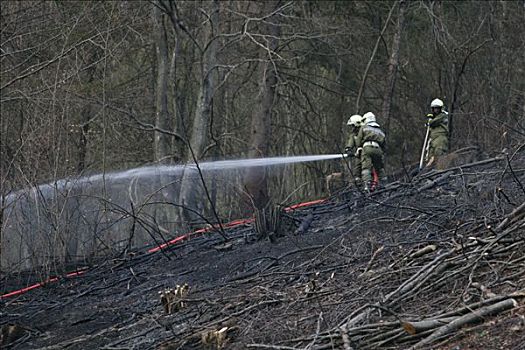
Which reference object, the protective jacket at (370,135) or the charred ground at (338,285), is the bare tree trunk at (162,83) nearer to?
the protective jacket at (370,135)

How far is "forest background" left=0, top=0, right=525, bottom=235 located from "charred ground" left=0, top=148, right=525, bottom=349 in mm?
4963

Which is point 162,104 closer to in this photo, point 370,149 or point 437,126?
point 370,149

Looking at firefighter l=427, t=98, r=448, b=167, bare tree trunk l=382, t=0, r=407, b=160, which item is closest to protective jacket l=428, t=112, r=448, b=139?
firefighter l=427, t=98, r=448, b=167

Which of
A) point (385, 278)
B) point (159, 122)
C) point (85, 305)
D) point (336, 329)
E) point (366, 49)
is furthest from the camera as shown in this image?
point (366, 49)

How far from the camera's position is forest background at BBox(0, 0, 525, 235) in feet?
63.2

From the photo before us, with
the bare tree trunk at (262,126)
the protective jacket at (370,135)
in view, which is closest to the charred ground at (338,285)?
the protective jacket at (370,135)

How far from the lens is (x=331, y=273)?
33.9 ft

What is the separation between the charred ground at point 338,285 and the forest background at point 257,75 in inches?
195

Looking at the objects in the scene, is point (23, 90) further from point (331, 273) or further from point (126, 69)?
point (331, 273)

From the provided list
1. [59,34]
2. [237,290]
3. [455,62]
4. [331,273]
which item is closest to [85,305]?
[237,290]

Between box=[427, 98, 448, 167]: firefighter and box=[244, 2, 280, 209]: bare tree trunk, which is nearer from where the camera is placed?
box=[427, 98, 448, 167]: firefighter

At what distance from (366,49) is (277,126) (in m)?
2.98

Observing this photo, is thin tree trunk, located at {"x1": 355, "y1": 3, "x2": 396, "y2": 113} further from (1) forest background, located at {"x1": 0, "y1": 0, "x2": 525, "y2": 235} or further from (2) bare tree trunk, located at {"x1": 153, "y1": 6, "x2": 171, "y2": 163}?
(2) bare tree trunk, located at {"x1": 153, "y1": 6, "x2": 171, "y2": 163}

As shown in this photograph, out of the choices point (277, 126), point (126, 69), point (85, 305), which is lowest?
point (85, 305)
